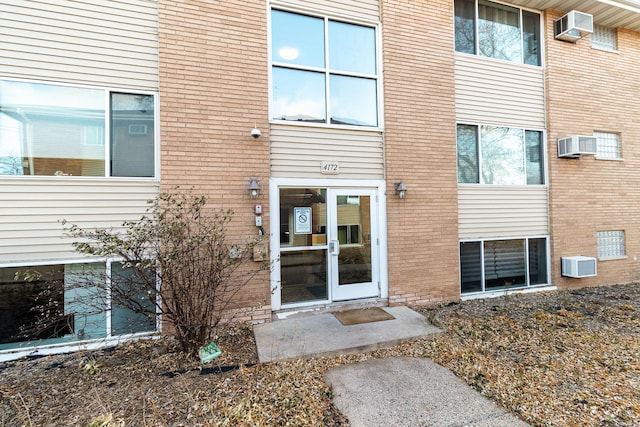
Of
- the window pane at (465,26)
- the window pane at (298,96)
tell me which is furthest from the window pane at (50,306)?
the window pane at (465,26)

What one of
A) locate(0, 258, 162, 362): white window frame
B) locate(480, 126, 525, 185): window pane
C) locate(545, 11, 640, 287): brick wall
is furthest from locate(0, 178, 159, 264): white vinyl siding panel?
locate(545, 11, 640, 287): brick wall

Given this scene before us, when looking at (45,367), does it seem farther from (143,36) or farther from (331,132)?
(331,132)

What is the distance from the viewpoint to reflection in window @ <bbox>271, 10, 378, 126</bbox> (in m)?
5.24

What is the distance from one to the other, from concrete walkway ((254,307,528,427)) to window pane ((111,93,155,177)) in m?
3.14

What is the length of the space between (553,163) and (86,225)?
31.0ft

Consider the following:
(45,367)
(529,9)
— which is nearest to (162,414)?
(45,367)

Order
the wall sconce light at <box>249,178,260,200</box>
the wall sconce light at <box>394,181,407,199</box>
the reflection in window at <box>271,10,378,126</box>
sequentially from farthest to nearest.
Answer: the wall sconce light at <box>394,181,407,199</box> → the reflection in window at <box>271,10,378,126</box> → the wall sconce light at <box>249,178,260,200</box>

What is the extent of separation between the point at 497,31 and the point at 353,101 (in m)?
4.22

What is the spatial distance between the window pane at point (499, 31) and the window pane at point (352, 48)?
2.87 m

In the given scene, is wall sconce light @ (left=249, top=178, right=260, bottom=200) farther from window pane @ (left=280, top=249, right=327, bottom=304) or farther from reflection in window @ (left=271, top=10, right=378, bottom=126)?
reflection in window @ (left=271, top=10, right=378, bottom=126)

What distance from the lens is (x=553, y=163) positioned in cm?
705

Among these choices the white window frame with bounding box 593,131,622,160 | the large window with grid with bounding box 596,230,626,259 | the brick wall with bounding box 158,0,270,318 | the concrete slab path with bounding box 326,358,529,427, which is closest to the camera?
the concrete slab path with bounding box 326,358,529,427

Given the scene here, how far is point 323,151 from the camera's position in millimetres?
5352

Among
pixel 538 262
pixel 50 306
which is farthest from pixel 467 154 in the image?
pixel 50 306
